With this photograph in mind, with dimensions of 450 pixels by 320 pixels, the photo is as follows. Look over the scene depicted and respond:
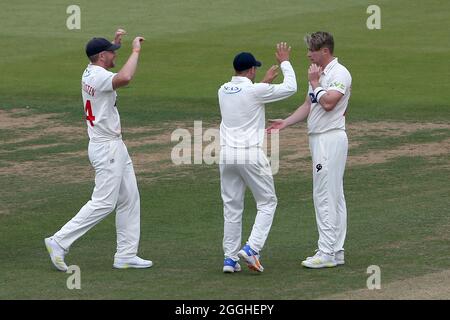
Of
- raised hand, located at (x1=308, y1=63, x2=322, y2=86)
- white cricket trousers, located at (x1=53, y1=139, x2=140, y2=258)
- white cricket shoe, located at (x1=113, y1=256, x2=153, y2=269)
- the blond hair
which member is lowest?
white cricket shoe, located at (x1=113, y1=256, x2=153, y2=269)

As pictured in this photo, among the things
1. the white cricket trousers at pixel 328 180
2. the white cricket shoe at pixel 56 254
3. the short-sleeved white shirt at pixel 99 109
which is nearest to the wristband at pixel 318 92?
the white cricket trousers at pixel 328 180

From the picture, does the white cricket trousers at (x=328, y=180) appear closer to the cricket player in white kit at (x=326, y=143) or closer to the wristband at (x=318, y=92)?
the cricket player in white kit at (x=326, y=143)

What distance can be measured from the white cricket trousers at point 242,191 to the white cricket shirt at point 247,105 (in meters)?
0.13

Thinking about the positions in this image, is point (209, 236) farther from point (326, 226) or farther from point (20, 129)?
point (20, 129)

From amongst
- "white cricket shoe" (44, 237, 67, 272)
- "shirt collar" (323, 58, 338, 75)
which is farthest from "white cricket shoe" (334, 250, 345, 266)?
"white cricket shoe" (44, 237, 67, 272)

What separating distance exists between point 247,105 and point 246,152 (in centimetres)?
49

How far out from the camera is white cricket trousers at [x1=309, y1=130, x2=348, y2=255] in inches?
487

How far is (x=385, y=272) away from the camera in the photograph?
474 inches

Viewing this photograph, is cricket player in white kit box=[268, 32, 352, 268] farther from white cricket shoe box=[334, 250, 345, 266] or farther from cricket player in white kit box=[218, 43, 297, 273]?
cricket player in white kit box=[218, 43, 297, 273]

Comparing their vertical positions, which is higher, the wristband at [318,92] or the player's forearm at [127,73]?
the player's forearm at [127,73]

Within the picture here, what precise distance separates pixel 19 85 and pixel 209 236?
13.5 metres

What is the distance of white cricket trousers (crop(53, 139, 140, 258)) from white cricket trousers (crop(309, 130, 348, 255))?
2.03 meters

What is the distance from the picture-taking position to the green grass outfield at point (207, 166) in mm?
12164

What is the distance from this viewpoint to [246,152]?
12.2m
